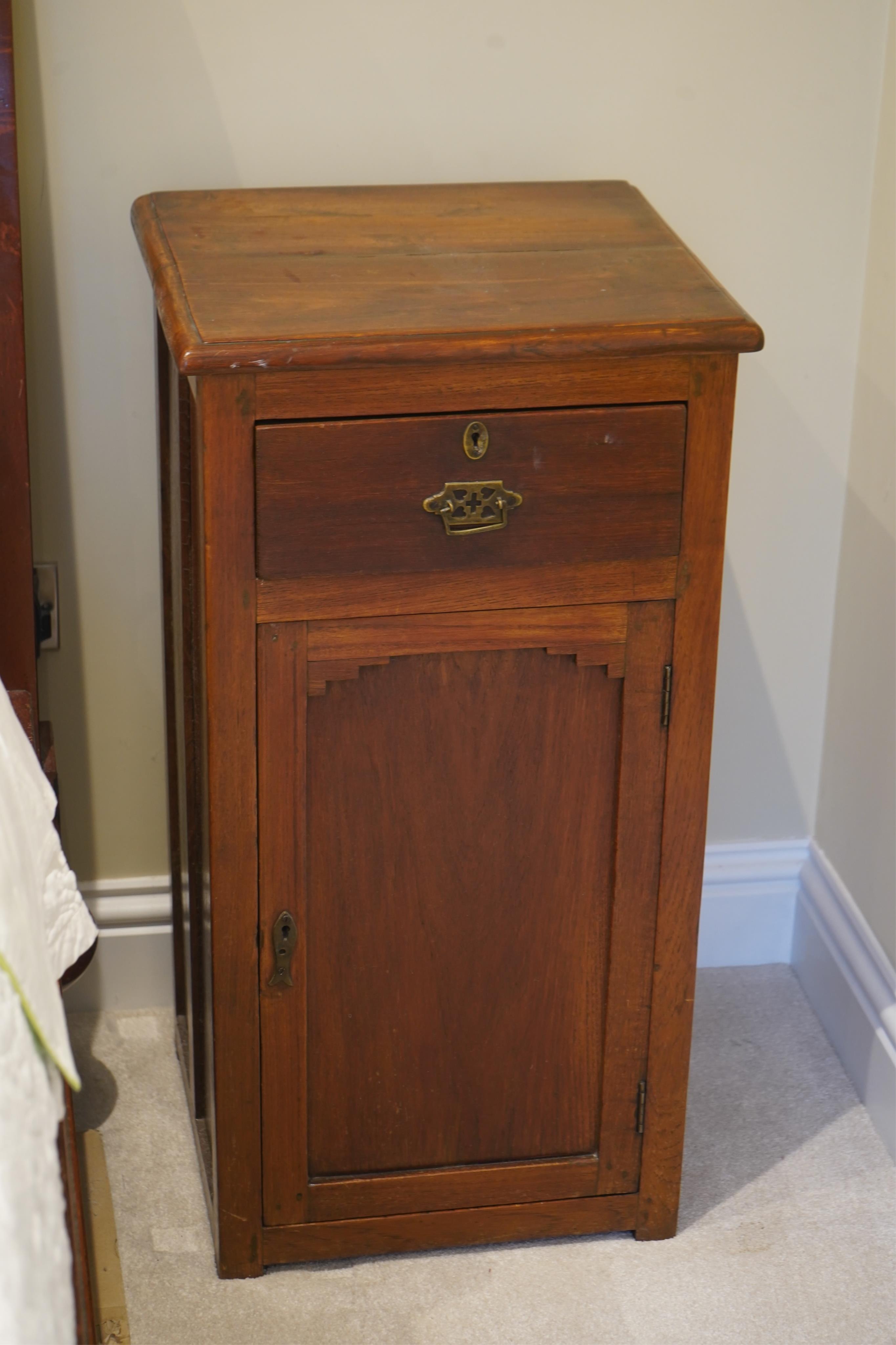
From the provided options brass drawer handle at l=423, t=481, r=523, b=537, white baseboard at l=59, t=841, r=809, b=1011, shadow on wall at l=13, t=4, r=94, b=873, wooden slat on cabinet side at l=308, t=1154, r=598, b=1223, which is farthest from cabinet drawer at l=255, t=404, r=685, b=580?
white baseboard at l=59, t=841, r=809, b=1011

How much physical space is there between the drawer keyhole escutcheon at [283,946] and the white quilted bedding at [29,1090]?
1.06ft

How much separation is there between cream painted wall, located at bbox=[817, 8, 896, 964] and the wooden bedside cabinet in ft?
0.99

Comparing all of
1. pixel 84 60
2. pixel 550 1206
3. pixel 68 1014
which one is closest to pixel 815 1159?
pixel 550 1206

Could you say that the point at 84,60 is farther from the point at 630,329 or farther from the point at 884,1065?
the point at 884,1065

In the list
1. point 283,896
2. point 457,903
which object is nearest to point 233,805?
point 283,896

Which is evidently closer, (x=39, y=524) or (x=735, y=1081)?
(x=39, y=524)

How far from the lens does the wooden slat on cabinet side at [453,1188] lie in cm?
145

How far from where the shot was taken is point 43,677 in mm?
1698

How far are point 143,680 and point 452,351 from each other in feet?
2.25

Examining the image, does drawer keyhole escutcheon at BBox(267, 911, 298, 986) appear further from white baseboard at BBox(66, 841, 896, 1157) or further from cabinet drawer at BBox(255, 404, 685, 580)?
white baseboard at BBox(66, 841, 896, 1157)

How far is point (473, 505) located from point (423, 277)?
0.20m

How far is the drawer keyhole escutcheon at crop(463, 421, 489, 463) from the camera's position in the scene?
1202mm

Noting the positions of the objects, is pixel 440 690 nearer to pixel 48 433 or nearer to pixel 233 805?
pixel 233 805

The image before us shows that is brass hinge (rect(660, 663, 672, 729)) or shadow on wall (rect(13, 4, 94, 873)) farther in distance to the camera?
shadow on wall (rect(13, 4, 94, 873))
